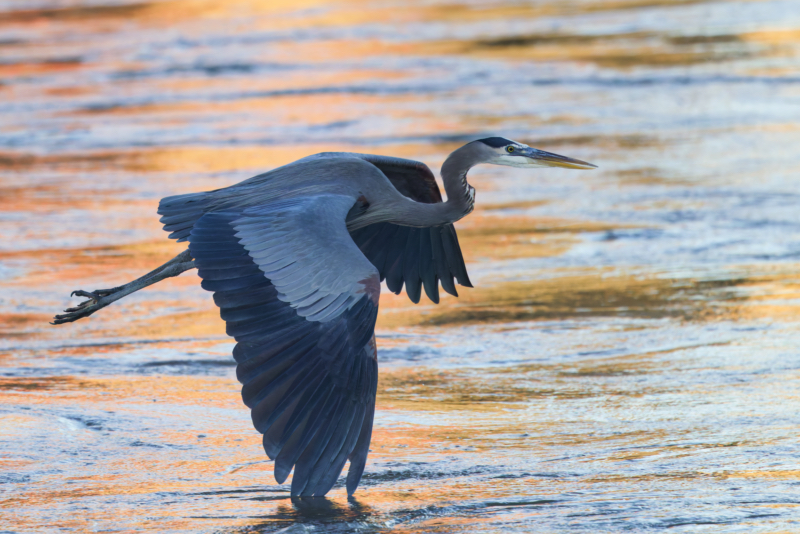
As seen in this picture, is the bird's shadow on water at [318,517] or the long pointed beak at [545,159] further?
the long pointed beak at [545,159]

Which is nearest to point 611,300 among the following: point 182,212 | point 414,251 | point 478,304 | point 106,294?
point 478,304

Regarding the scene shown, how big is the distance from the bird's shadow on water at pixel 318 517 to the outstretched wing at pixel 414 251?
1.98 meters

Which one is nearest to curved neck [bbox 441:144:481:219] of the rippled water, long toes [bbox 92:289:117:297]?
the rippled water

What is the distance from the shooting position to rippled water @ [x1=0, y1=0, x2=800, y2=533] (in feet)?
15.4

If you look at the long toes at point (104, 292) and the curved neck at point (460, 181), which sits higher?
the curved neck at point (460, 181)

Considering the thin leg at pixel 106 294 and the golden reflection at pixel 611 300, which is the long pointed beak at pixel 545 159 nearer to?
the golden reflection at pixel 611 300

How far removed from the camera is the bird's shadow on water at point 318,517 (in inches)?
173

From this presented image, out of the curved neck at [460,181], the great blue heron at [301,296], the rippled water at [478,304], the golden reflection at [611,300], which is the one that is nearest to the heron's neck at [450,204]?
the curved neck at [460,181]

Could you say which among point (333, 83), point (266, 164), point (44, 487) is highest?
point (333, 83)

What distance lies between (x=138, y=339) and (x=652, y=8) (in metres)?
15.8

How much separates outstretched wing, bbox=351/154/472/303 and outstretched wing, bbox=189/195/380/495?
1400 mm

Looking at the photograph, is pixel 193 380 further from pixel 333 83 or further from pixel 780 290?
pixel 333 83

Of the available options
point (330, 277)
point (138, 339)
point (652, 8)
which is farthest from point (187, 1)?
point (330, 277)

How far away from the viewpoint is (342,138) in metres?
12.1
